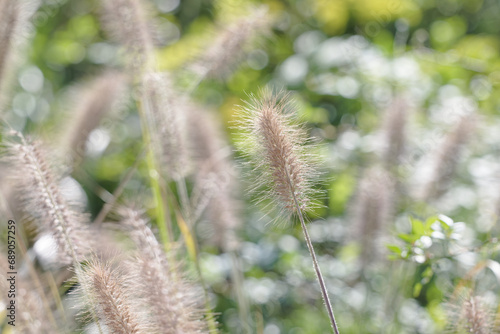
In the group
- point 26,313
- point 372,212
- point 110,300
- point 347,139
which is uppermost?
point 110,300

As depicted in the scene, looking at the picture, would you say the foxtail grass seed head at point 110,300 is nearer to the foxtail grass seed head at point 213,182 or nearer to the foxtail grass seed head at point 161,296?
the foxtail grass seed head at point 161,296

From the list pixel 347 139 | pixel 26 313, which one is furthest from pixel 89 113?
pixel 347 139

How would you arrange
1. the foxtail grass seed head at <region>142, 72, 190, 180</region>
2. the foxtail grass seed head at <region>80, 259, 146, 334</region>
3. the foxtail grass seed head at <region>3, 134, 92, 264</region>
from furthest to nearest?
the foxtail grass seed head at <region>142, 72, 190, 180</region>
the foxtail grass seed head at <region>3, 134, 92, 264</region>
the foxtail grass seed head at <region>80, 259, 146, 334</region>

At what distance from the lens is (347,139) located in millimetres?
1721

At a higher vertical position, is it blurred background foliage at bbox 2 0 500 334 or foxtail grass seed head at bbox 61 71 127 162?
foxtail grass seed head at bbox 61 71 127 162

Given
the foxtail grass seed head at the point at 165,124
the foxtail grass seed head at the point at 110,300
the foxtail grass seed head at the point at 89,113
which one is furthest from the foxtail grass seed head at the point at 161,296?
the foxtail grass seed head at the point at 89,113

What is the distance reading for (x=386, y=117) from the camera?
1370 mm

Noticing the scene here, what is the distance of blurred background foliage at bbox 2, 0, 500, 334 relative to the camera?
1.31 m

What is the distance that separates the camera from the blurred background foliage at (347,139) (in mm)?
1308

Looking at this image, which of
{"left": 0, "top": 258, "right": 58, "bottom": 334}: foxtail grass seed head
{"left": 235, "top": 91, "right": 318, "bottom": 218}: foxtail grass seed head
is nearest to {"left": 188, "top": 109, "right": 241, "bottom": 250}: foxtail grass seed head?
{"left": 0, "top": 258, "right": 58, "bottom": 334}: foxtail grass seed head

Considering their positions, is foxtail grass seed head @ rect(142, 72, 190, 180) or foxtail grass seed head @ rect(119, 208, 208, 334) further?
foxtail grass seed head @ rect(142, 72, 190, 180)

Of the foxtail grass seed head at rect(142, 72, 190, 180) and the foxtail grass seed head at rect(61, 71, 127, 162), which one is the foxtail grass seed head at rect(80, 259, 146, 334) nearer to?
the foxtail grass seed head at rect(142, 72, 190, 180)

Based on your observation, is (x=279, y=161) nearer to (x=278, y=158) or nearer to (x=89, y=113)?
(x=278, y=158)

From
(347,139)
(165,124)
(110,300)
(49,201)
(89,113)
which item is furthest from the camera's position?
(347,139)
